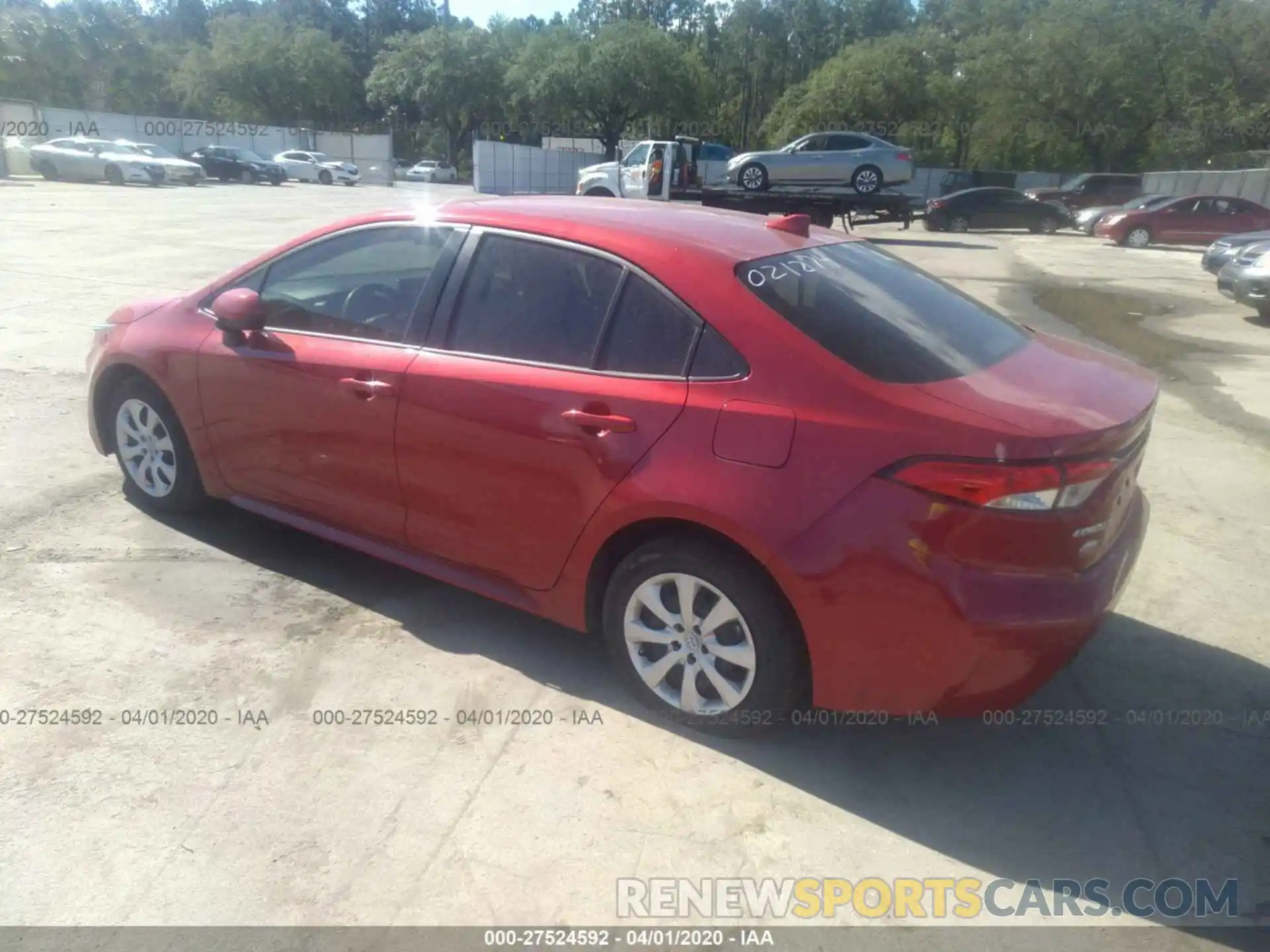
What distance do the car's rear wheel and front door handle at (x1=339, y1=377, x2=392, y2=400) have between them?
90.0ft

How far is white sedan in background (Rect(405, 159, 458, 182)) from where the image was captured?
54.7 metres

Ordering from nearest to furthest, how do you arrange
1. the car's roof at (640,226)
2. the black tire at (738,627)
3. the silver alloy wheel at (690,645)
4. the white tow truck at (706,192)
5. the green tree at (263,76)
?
1. the black tire at (738,627)
2. the silver alloy wheel at (690,645)
3. the car's roof at (640,226)
4. the white tow truck at (706,192)
5. the green tree at (263,76)

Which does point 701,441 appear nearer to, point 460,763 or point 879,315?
point 879,315

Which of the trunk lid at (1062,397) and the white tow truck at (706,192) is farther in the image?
the white tow truck at (706,192)

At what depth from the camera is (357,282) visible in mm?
4312

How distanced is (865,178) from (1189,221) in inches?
348

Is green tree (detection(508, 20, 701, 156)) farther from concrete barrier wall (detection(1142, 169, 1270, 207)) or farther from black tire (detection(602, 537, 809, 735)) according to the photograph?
black tire (detection(602, 537, 809, 735))

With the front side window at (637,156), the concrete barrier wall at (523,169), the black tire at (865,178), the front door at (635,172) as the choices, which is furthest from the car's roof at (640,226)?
the concrete barrier wall at (523,169)

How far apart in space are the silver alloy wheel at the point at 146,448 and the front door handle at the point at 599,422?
2423 millimetres

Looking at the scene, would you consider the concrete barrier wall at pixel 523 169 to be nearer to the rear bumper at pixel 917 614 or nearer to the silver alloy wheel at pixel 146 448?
the silver alloy wheel at pixel 146 448

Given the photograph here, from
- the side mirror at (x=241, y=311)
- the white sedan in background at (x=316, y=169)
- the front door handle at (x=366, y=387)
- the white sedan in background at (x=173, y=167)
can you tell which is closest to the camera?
the front door handle at (x=366, y=387)

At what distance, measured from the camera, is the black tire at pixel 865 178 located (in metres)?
25.1

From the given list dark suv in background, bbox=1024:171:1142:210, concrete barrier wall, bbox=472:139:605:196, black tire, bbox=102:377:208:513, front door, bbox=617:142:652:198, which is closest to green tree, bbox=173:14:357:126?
concrete barrier wall, bbox=472:139:605:196

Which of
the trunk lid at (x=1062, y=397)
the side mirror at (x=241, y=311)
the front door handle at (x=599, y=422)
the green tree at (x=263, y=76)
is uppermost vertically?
the green tree at (x=263, y=76)
